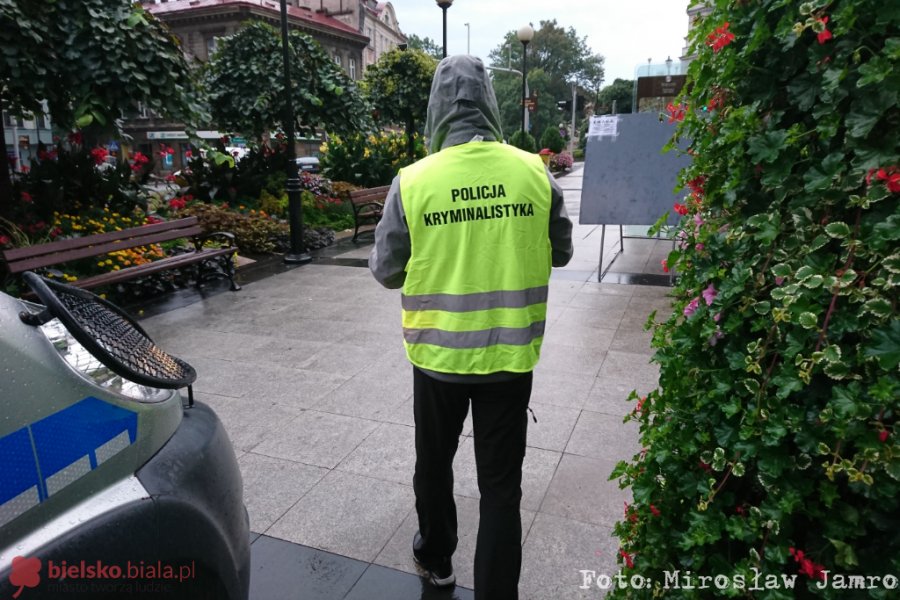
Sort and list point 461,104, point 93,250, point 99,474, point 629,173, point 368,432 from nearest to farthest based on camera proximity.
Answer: point 99,474, point 461,104, point 368,432, point 93,250, point 629,173

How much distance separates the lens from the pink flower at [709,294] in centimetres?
153

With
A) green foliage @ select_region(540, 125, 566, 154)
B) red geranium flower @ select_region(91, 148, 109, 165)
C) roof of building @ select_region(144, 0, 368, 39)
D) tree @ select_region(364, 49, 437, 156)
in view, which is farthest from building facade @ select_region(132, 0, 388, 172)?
red geranium flower @ select_region(91, 148, 109, 165)

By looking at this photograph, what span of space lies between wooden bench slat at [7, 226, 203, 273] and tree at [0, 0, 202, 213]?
1.25m

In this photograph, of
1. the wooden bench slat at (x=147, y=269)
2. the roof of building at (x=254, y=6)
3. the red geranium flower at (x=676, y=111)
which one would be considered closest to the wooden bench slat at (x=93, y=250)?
the wooden bench slat at (x=147, y=269)

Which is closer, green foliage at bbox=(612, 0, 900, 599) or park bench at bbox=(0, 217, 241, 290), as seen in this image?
green foliage at bbox=(612, 0, 900, 599)

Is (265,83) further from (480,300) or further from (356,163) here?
(480,300)

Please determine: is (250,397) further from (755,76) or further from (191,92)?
(191,92)

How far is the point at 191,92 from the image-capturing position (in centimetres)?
730

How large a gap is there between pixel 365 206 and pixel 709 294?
10.7 meters

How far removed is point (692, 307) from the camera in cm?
165

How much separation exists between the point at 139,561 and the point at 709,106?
1777mm

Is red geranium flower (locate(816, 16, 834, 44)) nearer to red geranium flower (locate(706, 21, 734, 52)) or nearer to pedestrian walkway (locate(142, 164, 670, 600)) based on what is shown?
red geranium flower (locate(706, 21, 734, 52))

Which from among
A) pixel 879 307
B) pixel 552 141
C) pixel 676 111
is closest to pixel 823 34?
pixel 879 307

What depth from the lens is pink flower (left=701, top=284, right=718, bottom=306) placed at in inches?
60.4
